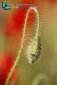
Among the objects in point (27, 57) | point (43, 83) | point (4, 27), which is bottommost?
point (43, 83)

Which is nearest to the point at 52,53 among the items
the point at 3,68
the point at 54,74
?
the point at 54,74

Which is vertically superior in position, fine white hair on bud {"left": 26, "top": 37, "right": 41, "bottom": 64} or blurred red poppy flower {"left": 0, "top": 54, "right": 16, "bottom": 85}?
fine white hair on bud {"left": 26, "top": 37, "right": 41, "bottom": 64}

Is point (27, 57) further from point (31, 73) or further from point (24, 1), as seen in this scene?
point (24, 1)

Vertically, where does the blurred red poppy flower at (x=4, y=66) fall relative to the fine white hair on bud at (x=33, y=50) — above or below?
below
